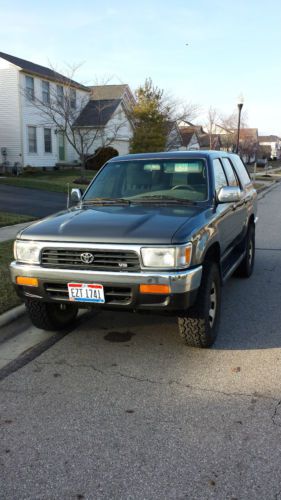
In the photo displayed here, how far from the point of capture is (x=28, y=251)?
13.2 feet

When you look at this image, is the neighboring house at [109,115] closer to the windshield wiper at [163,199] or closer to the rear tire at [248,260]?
the rear tire at [248,260]

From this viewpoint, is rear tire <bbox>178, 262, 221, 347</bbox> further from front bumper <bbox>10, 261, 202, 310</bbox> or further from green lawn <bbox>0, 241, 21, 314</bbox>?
green lawn <bbox>0, 241, 21, 314</bbox>

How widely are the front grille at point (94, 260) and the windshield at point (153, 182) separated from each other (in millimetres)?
1171

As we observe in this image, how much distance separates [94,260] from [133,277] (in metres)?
0.37

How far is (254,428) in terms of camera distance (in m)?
3.02

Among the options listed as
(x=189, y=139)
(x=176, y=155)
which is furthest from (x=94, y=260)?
(x=189, y=139)

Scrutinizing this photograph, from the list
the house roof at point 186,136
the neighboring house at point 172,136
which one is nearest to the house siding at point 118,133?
the neighboring house at point 172,136

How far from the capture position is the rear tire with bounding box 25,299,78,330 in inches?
174

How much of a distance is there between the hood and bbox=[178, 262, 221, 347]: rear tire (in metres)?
0.56

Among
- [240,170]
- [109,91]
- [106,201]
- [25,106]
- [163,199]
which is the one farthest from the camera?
[109,91]

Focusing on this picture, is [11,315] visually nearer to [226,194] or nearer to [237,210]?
[226,194]

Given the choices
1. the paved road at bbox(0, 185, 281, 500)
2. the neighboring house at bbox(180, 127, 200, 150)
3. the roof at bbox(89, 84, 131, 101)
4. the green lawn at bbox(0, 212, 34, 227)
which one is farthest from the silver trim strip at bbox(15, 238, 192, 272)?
the neighboring house at bbox(180, 127, 200, 150)

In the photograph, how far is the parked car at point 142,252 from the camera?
363cm

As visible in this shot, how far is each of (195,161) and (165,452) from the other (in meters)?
3.19
